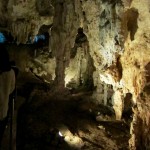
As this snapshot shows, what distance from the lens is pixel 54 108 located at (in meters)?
10.1

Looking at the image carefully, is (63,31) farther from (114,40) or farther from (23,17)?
(23,17)

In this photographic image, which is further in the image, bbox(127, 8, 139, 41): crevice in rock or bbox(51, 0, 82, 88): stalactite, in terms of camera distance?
bbox(51, 0, 82, 88): stalactite

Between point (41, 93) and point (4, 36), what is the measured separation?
5233 millimetres

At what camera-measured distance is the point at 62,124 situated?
8.69 m

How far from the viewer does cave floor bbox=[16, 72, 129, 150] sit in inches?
302

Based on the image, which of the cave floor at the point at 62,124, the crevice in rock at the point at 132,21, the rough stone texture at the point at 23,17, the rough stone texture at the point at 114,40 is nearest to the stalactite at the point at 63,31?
the rough stone texture at the point at 114,40

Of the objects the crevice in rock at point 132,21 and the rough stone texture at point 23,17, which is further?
the rough stone texture at point 23,17

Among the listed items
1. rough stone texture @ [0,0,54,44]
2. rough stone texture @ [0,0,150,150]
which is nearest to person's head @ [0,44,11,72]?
rough stone texture @ [0,0,150,150]

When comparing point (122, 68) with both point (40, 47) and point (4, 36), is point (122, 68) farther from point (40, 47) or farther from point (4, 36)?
point (4, 36)

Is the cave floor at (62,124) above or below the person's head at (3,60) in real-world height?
below

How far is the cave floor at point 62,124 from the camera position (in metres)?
7.68

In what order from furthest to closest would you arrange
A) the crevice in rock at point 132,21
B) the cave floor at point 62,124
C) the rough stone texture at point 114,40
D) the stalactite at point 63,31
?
the stalactite at point 63,31
the cave floor at point 62,124
the crevice in rock at point 132,21
the rough stone texture at point 114,40

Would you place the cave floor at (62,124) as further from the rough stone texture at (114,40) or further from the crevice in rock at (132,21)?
the crevice in rock at (132,21)

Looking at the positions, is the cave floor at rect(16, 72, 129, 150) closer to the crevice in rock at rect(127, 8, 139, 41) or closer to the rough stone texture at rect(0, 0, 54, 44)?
the rough stone texture at rect(0, 0, 54, 44)
